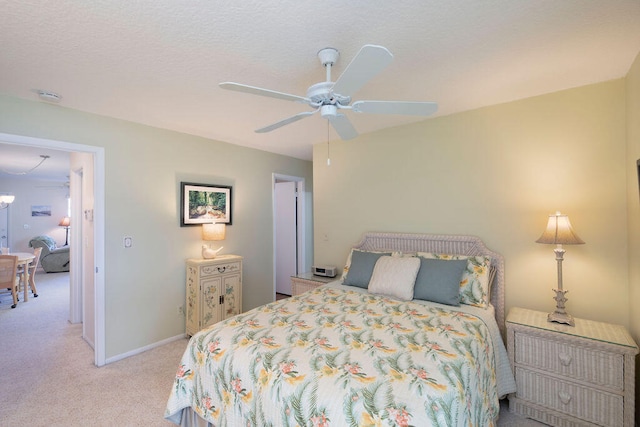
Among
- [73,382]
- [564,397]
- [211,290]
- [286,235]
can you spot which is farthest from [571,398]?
[286,235]

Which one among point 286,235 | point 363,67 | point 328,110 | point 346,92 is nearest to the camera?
point 363,67

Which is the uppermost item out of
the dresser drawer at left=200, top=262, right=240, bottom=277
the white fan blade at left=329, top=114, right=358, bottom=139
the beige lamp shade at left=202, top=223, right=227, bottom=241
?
the white fan blade at left=329, top=114, right=358, bottom=139

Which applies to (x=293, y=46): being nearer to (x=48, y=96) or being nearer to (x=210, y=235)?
(x=48, y=96)

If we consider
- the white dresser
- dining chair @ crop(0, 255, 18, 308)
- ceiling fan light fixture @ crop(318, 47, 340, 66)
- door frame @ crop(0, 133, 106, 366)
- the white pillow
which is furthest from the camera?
dining chair @ crop(0, 255, 18, 308)

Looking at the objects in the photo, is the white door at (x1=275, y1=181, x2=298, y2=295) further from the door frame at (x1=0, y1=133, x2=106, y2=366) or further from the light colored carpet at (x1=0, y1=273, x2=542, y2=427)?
the door frame at (x1=0, y1=133, x2=106, y2=366)

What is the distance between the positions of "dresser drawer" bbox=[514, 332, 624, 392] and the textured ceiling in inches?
75.4

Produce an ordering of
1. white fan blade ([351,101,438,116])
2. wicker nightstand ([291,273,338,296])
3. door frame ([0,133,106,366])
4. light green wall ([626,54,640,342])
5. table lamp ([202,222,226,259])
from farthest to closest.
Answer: table lamp ([202,222,226,259])
wicker nightstand ([291,273,338,296])
door frame ([0,133,106,366])
light green wall ([626,54,640,342])
white fan blade ([351,101,438,116])

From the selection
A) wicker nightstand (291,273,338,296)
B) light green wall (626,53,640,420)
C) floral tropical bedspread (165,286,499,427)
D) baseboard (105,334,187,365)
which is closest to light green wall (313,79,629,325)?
light green wall (626,53,640,420)

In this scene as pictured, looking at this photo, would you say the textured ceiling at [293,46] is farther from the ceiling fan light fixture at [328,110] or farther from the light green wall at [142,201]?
the ceiling fan light fixture at [328,110]

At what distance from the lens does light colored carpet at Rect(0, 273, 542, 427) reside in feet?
7.00

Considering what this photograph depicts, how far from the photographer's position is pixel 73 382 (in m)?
2.58

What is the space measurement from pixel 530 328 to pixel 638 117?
1.57 meters

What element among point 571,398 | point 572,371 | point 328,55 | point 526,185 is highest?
point 328,55

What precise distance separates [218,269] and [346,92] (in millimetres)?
2748
